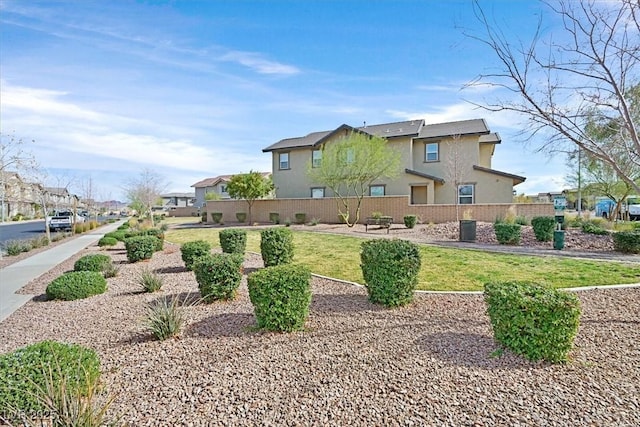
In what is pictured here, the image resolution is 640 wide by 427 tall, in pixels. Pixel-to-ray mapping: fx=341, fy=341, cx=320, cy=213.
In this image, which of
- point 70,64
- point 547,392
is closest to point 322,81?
point 70,64

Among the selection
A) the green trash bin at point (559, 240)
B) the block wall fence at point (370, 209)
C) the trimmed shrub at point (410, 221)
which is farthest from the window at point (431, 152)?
the green trash bin at point (559, 240)

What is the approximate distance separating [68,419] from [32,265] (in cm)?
1270

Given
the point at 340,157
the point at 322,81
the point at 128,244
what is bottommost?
the point at 128,244

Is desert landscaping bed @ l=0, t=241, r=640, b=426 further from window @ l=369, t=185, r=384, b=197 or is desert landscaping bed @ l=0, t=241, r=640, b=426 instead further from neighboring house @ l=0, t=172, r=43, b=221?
window @ l=369, t=185, r=384, b=197

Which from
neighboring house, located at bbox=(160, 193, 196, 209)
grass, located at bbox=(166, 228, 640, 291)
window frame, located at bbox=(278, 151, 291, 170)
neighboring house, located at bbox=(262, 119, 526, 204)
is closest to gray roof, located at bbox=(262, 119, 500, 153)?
neighboring house, located at bbox=(262, 119, 526, 204)

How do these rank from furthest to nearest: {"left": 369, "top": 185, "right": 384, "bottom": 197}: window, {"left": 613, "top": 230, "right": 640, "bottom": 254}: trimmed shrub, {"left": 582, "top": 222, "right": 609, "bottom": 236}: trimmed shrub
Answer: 1. {"left": 369, "top": 185, "right": 384, "bottom": 197}: window
2. {"left": 582, "top": 222, "right": 609, "bottom": 236}: trimmed shrub
3. {"left": 613, "top": 230, "right": 640, "bottom": 254}: trimmed shrub

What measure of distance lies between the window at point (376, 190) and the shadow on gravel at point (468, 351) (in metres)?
21.9

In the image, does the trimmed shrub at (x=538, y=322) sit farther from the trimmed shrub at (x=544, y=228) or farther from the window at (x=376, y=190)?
the window at (x=376, y=190)

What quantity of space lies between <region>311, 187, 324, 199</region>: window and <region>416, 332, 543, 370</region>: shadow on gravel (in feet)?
77.5

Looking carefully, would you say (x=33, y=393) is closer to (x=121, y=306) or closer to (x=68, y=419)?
(x=68, y=419)

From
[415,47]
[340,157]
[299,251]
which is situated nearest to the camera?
[415,47]

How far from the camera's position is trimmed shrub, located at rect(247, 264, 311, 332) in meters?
4.76

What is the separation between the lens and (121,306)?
668cm

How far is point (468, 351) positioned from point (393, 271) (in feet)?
6.11
